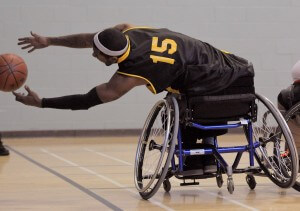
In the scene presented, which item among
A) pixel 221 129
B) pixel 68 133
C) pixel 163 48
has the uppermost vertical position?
pixel 163 48

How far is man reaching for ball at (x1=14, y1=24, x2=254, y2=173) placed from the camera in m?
4.08

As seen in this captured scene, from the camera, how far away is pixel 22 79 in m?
5.12

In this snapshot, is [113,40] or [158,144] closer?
[113,40]

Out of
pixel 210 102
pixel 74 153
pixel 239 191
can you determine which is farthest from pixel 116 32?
pixel 74 153

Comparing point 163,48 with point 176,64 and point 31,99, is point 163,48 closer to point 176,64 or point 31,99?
point 176,64

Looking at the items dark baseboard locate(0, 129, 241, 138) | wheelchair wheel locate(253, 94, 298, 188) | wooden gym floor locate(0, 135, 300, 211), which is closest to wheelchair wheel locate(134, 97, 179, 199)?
wooden gym floor locate(0, 135, 300, 211)

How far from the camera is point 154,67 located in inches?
161

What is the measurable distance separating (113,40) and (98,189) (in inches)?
45.9

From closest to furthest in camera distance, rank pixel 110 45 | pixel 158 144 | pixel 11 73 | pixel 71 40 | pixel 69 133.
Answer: pixel 110 45
pixel 158 144
pixel 71 40
pixel 11 73
pixel 69 133

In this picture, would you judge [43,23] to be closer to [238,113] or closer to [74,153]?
[74,153]

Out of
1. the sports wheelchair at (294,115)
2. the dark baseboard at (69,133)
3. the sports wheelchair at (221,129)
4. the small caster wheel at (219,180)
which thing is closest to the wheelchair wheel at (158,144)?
the sports wheelchair at (221,129)

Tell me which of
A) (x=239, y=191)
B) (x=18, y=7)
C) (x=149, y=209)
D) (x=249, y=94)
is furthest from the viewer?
(x=18, y=7)

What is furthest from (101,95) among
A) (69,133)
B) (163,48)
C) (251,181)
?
(69,133)

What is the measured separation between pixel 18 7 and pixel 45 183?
164 inches
